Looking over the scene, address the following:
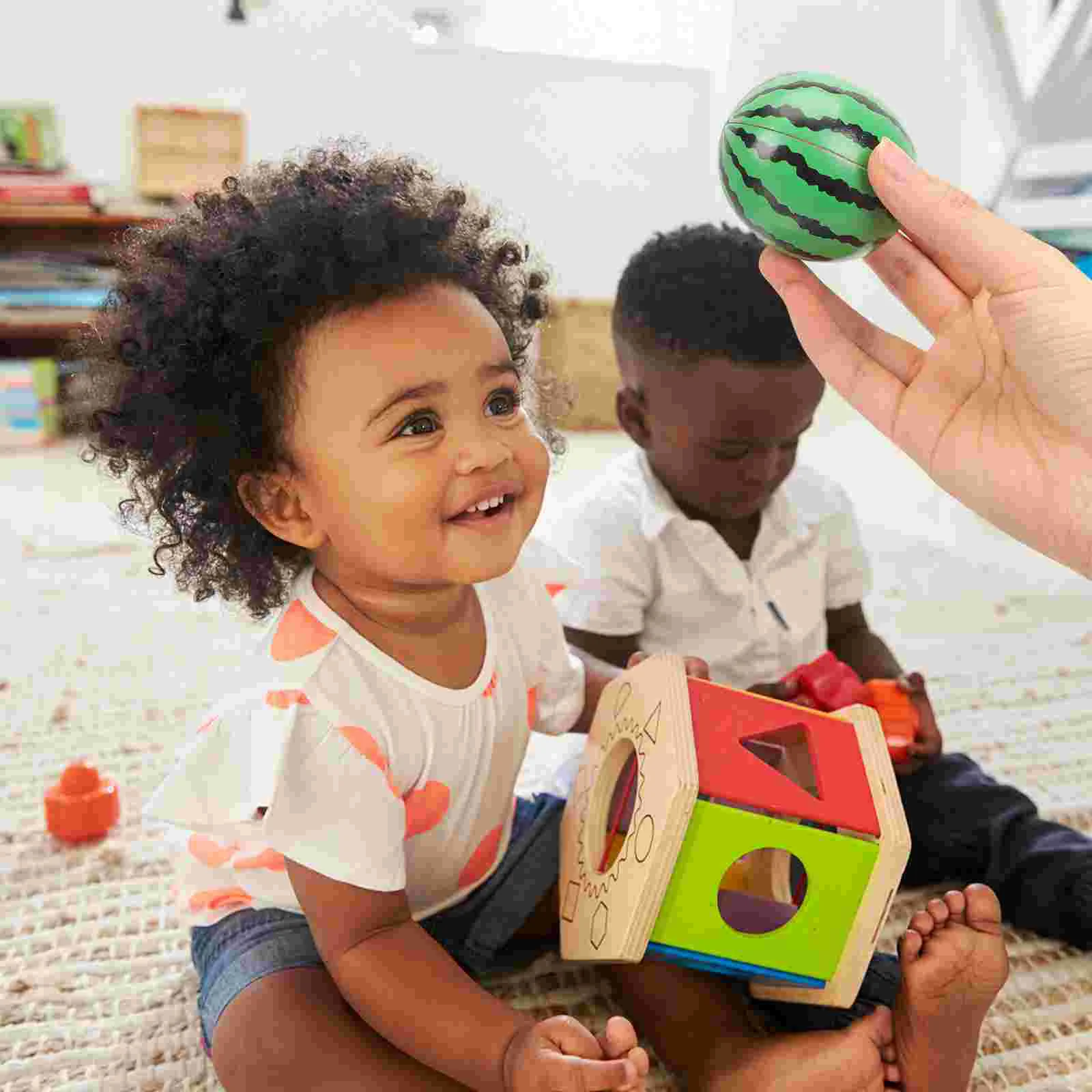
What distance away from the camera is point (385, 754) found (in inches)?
28.1

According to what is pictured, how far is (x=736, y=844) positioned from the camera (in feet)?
2.16

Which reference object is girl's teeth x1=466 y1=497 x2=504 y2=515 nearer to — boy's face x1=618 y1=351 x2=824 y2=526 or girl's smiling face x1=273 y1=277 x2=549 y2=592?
girl's smiling face x1=273 y1=277 x2=549 y2=592

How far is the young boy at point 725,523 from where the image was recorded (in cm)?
99

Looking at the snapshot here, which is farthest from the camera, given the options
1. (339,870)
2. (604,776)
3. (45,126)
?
(45,126)

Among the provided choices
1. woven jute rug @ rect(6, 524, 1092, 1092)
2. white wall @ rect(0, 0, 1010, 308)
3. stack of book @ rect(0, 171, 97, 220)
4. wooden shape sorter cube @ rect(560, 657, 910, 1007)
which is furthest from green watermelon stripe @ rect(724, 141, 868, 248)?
stack of book @ rect(0, 171, 97, 220)

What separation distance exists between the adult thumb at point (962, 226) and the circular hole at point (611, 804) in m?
0.38

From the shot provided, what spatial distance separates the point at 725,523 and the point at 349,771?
566 mm

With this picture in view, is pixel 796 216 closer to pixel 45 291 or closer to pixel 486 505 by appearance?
pixel 486 505

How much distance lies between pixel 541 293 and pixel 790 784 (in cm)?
43

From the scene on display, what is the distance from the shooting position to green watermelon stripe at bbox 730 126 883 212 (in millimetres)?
660

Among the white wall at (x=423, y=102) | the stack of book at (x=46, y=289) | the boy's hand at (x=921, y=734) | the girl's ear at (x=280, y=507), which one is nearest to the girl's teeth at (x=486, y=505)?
the girl's ear at (x=280, y=507)

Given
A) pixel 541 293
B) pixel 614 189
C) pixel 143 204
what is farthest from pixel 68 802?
pixel 614 189

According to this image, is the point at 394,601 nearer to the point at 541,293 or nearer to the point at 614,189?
the point at 541,293

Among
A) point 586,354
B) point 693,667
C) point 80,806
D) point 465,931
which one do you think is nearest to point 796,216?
point 693,667
